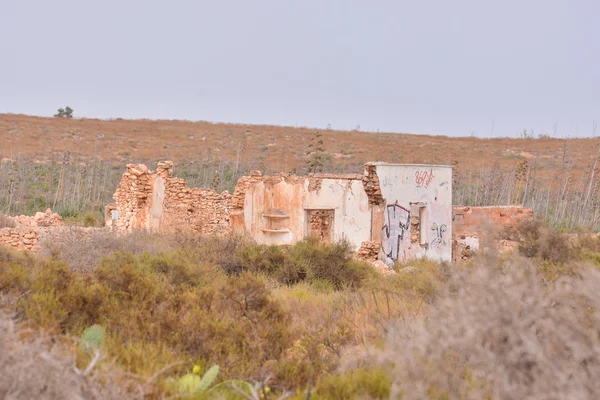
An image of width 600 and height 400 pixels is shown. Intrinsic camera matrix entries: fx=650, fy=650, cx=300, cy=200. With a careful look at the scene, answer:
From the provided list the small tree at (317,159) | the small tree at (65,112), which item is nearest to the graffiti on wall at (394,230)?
the small tree at (317,159)

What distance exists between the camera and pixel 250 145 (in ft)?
211

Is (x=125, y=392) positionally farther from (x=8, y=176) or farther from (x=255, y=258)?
(x=8, y=176)

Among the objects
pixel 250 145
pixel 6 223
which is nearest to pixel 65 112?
pixel 250 145

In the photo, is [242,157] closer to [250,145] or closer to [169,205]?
[250,145]

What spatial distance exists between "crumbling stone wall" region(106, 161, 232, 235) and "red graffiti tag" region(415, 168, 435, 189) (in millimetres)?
6189

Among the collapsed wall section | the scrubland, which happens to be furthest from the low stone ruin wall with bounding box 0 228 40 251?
the scrubland

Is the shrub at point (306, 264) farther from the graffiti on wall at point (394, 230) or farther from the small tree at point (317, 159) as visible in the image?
the small tree at point (317, 159)

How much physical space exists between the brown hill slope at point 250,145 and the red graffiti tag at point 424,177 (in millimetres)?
28879

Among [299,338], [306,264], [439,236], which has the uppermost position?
[299,338]

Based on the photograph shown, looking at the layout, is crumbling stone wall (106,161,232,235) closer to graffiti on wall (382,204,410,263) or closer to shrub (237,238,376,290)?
graffiti on wall (382,204,410,263)

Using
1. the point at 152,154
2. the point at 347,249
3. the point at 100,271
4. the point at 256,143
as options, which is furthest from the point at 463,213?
the point at 256,143

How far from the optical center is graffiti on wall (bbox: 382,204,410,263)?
20.1m

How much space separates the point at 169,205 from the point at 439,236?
9.09 meters

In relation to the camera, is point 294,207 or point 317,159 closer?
point 294,207
